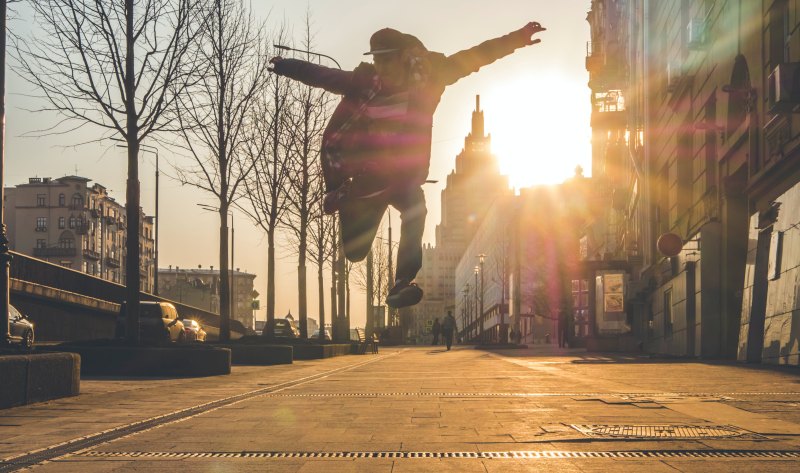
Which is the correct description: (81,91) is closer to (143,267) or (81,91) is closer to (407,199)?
(407,199)

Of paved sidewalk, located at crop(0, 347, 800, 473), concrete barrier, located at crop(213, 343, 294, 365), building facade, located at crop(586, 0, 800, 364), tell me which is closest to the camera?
paved sidewalk, located at crop(0, 347, 800, 473)

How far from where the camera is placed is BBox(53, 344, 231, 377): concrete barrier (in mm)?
20234

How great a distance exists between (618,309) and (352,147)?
200 feet

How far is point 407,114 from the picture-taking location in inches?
132

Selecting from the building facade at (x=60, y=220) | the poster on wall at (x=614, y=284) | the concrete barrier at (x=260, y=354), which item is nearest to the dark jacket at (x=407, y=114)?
the concrete barrier at (x=260, y=354)

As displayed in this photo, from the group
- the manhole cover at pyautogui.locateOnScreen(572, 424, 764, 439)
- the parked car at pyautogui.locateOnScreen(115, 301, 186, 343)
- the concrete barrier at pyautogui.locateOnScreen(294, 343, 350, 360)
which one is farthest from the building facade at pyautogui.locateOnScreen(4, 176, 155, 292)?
the manhole cover at pyautogui.locateOnScreen(572, 424, 764, 439)

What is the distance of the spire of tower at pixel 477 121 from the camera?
12.7 ft

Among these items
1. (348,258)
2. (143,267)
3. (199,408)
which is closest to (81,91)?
(199,408)

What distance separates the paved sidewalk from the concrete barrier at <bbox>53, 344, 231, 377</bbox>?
142 inches

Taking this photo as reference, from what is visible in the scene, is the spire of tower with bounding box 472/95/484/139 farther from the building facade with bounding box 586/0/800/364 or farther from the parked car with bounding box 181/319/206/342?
the parked car with bounding box 181/319/206/342

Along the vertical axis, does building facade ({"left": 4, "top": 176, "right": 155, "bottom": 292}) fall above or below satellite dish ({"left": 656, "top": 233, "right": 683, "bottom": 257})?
above

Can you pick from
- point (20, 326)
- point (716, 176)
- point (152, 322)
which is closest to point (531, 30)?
point (20, 326)

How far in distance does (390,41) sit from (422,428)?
700 cm

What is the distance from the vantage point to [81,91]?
2159 centimetres
